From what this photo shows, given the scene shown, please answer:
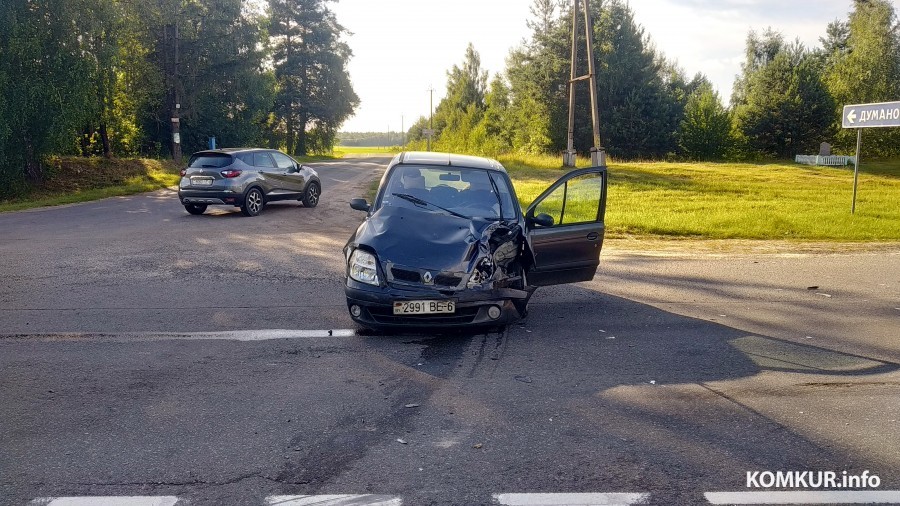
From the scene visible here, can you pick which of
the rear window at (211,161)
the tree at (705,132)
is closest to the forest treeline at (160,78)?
the rear window at (211,161)

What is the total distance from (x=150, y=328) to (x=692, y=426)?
517cm

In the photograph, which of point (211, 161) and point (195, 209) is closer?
point (211, 161)

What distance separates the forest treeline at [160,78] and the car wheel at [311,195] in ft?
35.2

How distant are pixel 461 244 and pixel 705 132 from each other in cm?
5071

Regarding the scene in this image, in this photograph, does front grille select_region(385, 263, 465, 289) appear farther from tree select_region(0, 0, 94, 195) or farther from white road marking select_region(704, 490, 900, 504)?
tree select_region(0, 0, 94, 195)

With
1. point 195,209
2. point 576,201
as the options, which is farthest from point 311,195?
point 576,201

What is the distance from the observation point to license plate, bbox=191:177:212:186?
1753 cm

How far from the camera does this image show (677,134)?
53.0 metres

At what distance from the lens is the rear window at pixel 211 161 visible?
Answer: 1769 centimetres

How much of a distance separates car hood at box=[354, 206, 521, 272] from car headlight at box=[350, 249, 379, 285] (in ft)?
0.30

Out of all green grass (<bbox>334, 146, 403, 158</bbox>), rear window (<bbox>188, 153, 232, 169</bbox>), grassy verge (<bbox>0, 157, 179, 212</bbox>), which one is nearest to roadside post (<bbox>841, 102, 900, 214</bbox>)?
rear window (<bbox>188, 153, 232, 169</bbox>)

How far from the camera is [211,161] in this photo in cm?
1780

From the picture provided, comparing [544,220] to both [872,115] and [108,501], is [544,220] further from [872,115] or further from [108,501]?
[872,115]

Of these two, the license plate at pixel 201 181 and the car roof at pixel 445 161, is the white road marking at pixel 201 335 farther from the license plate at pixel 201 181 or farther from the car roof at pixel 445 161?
the license plate at pixel 201 181
